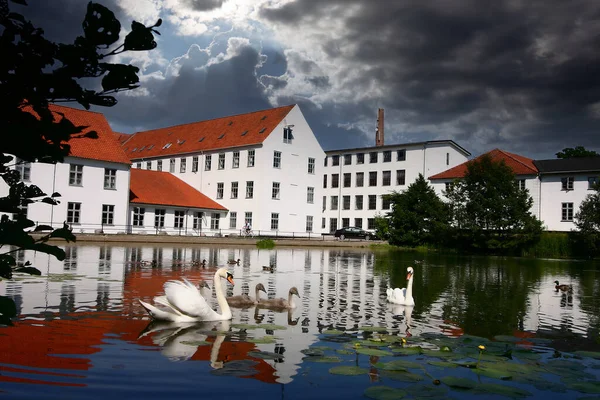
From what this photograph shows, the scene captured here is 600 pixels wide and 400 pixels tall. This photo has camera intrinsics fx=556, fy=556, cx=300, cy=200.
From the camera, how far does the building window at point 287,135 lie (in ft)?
213

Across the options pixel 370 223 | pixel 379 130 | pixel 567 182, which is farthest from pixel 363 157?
pixel 567 182

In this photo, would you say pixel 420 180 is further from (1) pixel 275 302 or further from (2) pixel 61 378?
(2) pixel 61 378

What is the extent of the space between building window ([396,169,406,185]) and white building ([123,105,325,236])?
46.5ft

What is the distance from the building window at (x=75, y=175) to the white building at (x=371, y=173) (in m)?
37.9

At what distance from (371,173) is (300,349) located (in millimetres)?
73753

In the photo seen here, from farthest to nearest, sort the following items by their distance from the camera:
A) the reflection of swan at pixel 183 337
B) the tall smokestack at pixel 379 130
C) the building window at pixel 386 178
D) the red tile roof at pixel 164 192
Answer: the tall smokestack at pixel 379 130 → the building window at pixel 386 178 → the red tile roof at pixel 164 192 → the reflection of swan at pixel 183 337

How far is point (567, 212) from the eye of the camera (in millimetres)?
62531

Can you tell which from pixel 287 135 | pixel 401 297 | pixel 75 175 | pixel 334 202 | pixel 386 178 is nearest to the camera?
pixel 401 297

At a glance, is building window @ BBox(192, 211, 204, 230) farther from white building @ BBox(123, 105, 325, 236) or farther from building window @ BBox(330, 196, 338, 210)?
building window @ BBox(330, 196, 338, 210)

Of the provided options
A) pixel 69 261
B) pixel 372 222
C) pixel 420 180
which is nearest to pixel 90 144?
pixel 69 261

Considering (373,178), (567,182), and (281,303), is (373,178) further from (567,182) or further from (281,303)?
(281,303)

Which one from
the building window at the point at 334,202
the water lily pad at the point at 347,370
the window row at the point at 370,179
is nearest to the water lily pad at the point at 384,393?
the water lily pad at the point at 347,370

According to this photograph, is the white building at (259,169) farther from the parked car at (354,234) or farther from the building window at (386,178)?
the building window at (386,178)

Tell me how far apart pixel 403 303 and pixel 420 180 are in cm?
5296
